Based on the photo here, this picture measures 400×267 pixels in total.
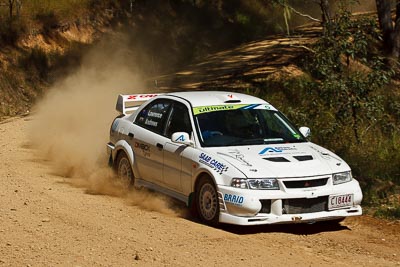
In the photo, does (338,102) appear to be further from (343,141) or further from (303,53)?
(303,53)

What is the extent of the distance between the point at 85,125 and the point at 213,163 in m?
8.27

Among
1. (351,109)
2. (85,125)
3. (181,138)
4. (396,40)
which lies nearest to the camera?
(181,138)

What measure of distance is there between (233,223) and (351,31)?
636cm

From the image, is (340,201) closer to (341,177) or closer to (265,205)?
(341,177)

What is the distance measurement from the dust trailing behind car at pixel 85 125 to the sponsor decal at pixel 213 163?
954 millimetres

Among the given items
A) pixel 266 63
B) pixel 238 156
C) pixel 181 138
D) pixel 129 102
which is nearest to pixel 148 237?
pixel 238 156

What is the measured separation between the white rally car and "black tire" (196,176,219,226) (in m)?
0.01

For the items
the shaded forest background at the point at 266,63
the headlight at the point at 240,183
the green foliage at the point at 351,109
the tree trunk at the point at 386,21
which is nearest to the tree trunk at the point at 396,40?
the tree trunk at the point at 386,21

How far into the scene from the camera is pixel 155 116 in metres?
11.6

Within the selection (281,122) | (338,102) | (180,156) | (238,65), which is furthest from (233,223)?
(238,65)

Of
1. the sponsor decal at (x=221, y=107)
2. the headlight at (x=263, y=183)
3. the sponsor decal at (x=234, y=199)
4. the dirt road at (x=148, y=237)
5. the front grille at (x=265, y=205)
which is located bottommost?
→ the dirt road at (x=148, y=237)

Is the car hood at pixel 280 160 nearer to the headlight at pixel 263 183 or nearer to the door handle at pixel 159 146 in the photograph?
the headlight at pixel 263 183

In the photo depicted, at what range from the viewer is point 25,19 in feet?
94.2

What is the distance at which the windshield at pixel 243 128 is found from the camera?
10516 mm
